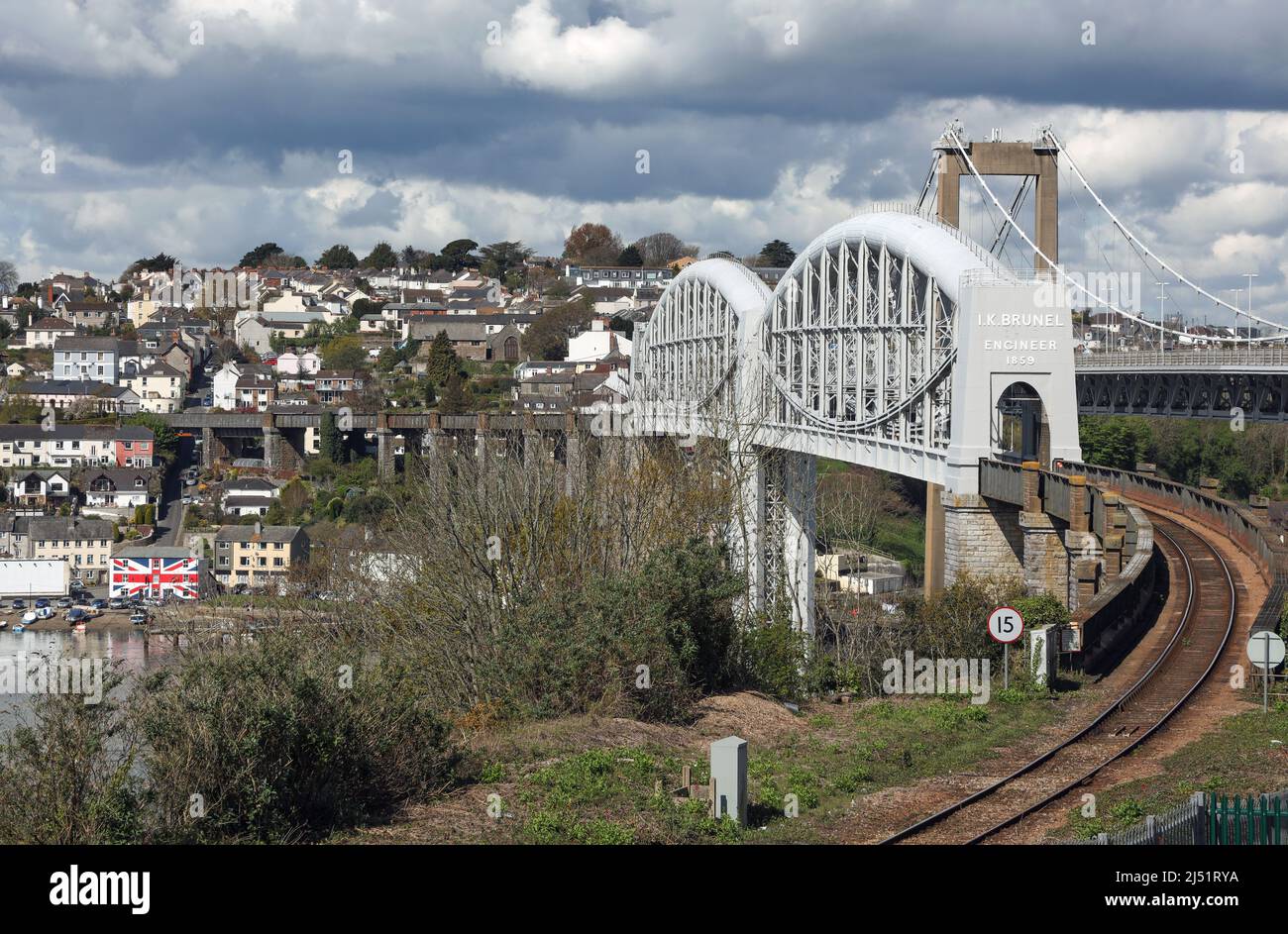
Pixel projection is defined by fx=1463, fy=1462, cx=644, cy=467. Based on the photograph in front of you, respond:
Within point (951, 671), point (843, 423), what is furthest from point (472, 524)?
point (843, 423)

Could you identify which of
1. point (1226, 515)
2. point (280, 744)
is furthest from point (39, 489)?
point (280, 744)

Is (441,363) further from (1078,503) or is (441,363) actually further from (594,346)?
(1078,503)

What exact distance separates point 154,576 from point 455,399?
2882 centimetres

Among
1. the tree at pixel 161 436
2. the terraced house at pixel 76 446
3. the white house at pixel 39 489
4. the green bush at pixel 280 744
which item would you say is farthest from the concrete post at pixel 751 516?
the tree at pixel 161 436

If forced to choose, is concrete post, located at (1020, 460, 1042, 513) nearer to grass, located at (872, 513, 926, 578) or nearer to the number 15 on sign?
the number 15 on sign

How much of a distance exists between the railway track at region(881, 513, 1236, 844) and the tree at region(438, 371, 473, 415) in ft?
227

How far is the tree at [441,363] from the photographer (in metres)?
100

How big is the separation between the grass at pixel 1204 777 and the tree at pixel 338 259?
169 m

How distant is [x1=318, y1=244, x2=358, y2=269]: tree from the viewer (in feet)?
581

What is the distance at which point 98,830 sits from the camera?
936 centimetres

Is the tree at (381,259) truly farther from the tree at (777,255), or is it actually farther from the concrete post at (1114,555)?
the concrete post at (1114,555)

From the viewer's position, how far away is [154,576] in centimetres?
6725

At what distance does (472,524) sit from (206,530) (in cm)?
5955
